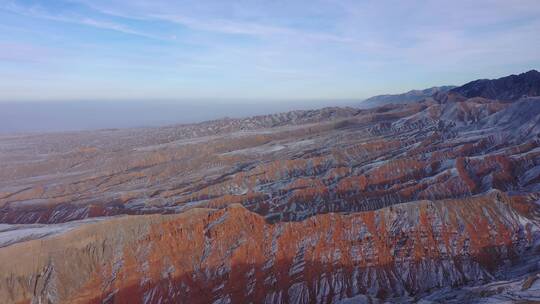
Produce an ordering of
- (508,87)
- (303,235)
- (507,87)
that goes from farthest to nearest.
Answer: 1. (507,87)
2. (508,87)
3. (303,235)

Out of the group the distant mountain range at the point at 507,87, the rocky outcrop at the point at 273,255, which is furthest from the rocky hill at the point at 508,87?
the rocky outcrop at the point at 273,255

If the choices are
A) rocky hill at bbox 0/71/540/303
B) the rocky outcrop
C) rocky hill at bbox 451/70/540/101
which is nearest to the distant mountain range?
rocky hill at bbox 451/70/540/101

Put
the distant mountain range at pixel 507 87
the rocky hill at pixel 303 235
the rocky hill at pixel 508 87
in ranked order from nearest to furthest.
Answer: the rocky hill at pixel 303 235 < the rocky hill at pixel 508 87 < the distant mountain range at pixel 507 87

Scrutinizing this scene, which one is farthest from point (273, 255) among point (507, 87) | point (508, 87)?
point (507, 87)

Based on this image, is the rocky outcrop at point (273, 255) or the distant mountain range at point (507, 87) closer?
the rocky outcrop at point (273, 255)

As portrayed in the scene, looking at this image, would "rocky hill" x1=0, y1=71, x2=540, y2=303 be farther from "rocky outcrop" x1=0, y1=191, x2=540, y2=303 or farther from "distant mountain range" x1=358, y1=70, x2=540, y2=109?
"distant mountain range" x1=358, y1=70, x2=540, y2=109

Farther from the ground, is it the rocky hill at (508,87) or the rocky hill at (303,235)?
the rocky hill at (508,87)

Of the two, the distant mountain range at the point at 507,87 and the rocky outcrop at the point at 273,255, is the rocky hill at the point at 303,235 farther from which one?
the distant mountain range at the point at 507,87

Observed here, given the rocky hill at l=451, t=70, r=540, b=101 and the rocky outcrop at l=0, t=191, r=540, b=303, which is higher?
the rocky hill at l=451, t=70, r=540, b=101

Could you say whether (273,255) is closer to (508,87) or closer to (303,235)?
(303,235)

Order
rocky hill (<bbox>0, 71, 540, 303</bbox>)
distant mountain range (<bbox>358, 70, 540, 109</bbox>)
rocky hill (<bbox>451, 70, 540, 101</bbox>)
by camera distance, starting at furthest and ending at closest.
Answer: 1. distant mountain range (<bbox>358, 70, 540, 109</bbox>)
2. rocky hill (<bbox>451, 70, 540, 101</bbox>)
3. rocky hill (<bbox>0, 71, 540, 303</bbox>)

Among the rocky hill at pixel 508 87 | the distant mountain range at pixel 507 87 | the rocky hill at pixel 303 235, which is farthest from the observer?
the distant mountain range at pixel 507 87

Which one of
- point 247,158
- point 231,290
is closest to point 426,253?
point 231,290
